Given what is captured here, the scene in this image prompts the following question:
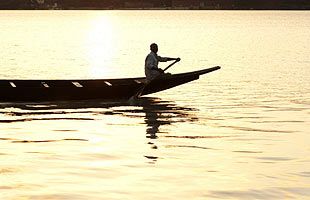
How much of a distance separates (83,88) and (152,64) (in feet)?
8.53

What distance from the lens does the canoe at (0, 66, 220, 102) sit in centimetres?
2744

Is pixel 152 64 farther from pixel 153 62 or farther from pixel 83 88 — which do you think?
pixel 83 88

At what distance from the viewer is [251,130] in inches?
902

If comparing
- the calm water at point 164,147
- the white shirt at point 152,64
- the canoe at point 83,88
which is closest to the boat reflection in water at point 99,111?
the calm water at point 164,147

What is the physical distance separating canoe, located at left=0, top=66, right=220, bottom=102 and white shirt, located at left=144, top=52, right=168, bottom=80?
10.0 inches

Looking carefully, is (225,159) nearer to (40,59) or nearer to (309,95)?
(309,95)

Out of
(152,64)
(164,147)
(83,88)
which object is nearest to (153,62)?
(152,64)

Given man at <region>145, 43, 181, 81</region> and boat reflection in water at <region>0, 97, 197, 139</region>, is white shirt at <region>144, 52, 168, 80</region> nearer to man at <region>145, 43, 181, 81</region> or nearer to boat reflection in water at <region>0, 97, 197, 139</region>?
man at <region>145, 43, 181, 81</region>

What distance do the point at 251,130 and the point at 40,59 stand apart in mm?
42237

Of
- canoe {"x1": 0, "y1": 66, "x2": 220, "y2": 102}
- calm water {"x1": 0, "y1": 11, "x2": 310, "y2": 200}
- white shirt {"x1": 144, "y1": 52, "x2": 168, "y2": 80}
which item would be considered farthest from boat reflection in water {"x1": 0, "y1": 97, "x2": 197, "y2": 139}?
white shirt {"x1": 144, "y1": 52, "x2": 168, "y2": 80}

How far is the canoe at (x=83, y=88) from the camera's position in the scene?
27.4 meters

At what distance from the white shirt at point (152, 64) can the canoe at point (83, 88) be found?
0.25 metres

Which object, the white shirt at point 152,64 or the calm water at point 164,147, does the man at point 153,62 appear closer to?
the white shirt at point 152,64

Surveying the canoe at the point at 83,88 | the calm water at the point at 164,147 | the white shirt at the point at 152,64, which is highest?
the white shirt at the point at 152,64
